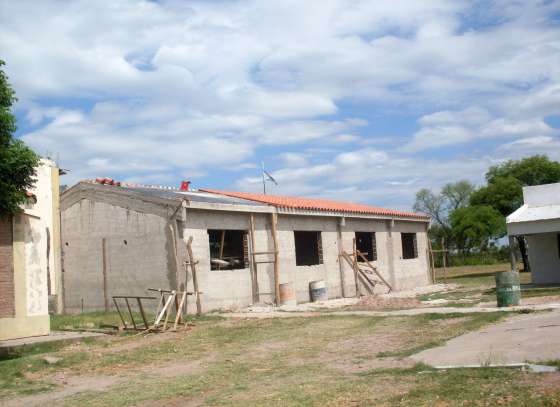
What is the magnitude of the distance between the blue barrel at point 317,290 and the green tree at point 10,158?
1282cm

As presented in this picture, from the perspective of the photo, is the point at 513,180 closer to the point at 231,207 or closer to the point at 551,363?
the point at 231,207

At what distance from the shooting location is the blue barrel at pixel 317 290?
23.1 meters

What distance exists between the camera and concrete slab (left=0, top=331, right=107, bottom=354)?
1368cm

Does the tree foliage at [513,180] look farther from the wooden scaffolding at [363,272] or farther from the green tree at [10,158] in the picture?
the green tree at [10,158]

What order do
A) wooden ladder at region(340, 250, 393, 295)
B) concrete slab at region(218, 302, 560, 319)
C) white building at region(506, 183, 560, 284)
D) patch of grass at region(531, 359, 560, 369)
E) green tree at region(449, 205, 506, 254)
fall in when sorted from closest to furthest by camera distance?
1. patch of grass at region(531, 359, 560, 369)
2. concrete slab at region(218, 302, 560, 319)
3. white building at region(506, 183, 560, 284)
4. wooden ladder at region(340, 250, 393, 295)
5. green tree at region(449, 205, 506, 254)

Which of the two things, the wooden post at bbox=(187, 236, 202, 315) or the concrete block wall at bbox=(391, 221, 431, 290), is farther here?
the concrete block wall at bbox=(391, 221, 431, 290)

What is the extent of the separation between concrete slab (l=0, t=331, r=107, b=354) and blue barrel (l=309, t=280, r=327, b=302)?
955 centimetres

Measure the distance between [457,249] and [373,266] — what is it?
34844 millimetres

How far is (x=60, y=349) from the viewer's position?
545 inches

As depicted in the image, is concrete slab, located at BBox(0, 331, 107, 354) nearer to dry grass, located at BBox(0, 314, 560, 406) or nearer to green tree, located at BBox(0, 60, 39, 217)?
dry grass, located at BBox(0, 314, 560, 406)

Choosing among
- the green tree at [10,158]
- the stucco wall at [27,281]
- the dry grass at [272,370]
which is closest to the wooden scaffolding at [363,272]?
the dry grass at [272,370]

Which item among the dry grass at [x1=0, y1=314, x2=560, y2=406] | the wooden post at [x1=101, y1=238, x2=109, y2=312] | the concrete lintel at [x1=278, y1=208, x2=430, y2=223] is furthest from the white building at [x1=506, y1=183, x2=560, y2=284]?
the wooden post at [x1=101, y1=238, x2=109, y2=312]

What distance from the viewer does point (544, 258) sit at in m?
27.2

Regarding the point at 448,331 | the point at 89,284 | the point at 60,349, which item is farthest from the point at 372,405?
the point at 89,284
